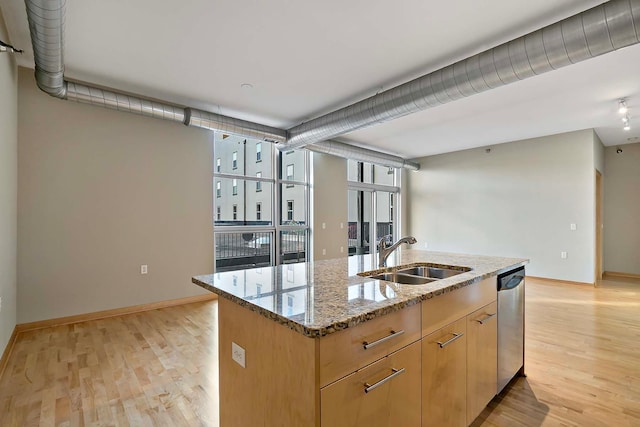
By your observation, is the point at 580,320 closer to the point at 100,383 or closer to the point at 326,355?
the point at 326,355

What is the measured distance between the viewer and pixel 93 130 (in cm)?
385

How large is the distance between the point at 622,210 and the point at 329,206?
5.94 m

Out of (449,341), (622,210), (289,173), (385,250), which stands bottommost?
(449,341)

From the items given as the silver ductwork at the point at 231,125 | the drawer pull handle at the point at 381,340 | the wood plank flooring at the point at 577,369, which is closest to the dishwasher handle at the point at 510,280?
the wood plank flooring at the point at 577,369

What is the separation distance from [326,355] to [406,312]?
48 cm

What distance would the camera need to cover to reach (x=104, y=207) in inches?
154

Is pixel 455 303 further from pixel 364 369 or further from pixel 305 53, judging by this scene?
pixel 305 53

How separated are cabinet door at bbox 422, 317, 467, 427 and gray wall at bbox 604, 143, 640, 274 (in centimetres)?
710

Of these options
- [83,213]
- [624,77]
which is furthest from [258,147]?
[624,77]

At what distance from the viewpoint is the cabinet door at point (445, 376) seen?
1.46m

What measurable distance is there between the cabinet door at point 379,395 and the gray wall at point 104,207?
12.9 ft

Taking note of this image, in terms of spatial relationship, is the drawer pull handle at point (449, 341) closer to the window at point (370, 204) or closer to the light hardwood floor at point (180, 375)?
the light hardwood floor at point (180, 375)

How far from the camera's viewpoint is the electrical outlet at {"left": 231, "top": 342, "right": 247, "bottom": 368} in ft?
4.52

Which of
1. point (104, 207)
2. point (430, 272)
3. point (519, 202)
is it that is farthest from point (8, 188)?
point (519, 202)
